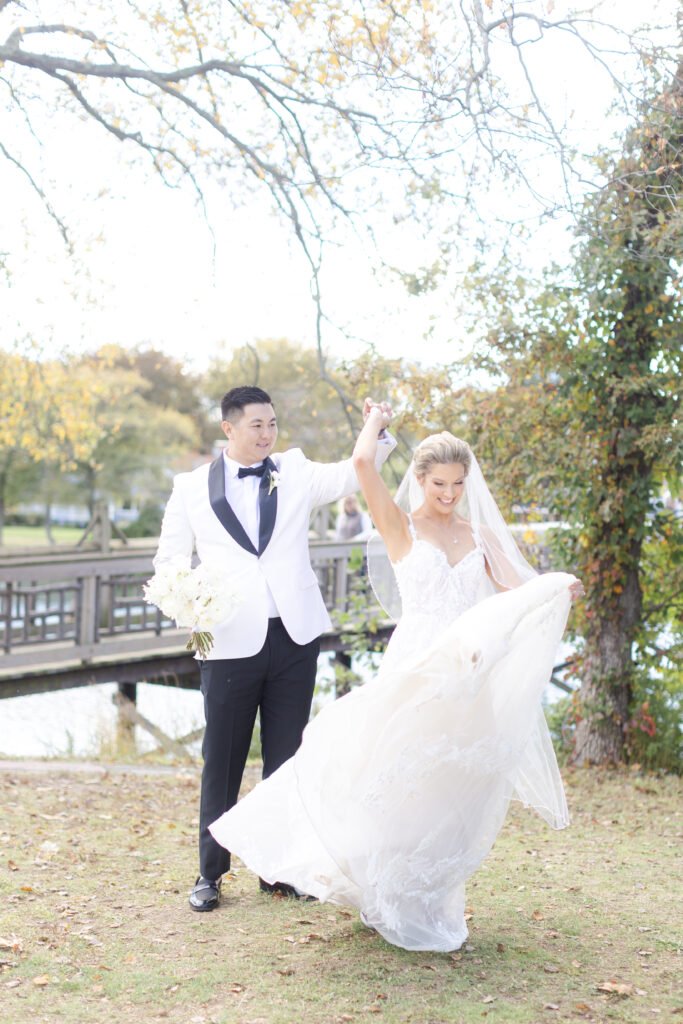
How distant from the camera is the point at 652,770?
757cm

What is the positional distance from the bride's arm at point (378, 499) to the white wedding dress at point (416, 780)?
19.9 inches

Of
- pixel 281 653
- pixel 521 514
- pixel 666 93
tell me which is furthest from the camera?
pixel 521 514

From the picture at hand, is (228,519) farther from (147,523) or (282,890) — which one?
(147,523)

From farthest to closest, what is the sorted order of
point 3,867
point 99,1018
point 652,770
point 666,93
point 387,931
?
point 652,770
point 666,93
point 3,867
point 387,931
point 99,1018

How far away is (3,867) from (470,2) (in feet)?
17.6

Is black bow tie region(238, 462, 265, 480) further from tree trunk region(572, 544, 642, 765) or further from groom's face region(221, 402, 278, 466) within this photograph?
tree trunk region(572, 544, 642, 765)

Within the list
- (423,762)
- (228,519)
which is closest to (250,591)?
(228,519)

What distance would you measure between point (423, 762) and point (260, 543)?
1.30m

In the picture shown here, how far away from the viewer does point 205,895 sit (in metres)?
4.35

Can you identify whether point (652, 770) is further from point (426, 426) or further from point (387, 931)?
point (387, 931)

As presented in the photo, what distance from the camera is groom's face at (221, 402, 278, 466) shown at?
4.29 meters

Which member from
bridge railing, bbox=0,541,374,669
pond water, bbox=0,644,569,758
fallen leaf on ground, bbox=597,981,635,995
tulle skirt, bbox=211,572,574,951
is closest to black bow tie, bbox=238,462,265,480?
tulle skirt, bbox=211,572,574,951

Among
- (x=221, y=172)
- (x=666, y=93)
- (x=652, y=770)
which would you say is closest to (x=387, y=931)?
(x=652, y=770)

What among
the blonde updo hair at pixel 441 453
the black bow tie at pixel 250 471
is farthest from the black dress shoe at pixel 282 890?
the blonde updo hair at pixel 441 453
